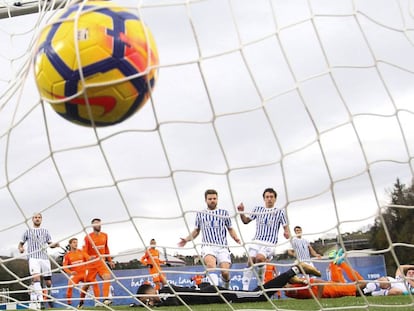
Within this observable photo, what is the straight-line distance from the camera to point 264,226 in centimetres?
604

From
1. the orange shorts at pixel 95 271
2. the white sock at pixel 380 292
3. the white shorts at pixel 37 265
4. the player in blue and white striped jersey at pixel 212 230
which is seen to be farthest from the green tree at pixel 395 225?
the white shorts at pixel 37 265

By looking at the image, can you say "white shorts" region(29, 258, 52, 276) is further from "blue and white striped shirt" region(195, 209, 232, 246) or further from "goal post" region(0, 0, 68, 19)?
"goal post" region(0, 0, 68, 19)

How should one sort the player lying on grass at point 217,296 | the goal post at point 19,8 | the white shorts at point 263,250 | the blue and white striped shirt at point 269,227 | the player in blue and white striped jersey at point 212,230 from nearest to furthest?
1. the goal post at point 19,8
2. the player lying on grass at point 217,296
3. the player in blue and white striped jersey at point 212,230
4. the blue and white striped shirt at point 269,227
5. the white shorts at point 263,250

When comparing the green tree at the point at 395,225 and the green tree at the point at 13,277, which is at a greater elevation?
the green tree at the point at 13,277

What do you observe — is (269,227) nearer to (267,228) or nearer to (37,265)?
(267,228)

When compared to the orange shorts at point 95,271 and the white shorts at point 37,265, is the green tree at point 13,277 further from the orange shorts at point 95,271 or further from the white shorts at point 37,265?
the white shorts at point 37,265

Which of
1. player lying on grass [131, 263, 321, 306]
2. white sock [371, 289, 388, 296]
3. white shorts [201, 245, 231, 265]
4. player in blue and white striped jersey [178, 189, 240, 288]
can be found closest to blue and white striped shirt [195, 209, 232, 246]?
player in blue and white striped jersey [178, 189, 240, 288]

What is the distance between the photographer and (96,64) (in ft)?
7.50

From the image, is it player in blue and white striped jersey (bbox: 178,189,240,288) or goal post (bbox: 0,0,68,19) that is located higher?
goal post (bbox: 0,0,68,19)

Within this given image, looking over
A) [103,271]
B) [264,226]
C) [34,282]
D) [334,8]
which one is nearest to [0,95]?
[334,8]

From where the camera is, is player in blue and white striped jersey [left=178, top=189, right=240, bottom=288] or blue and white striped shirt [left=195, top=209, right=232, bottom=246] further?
blue and white striped shirt [left=195, top=209, right=232, bottom=246]

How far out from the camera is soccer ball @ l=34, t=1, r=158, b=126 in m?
2.30

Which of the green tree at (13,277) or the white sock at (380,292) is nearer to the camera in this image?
the green tree at (13,277)

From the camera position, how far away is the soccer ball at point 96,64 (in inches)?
90.5
